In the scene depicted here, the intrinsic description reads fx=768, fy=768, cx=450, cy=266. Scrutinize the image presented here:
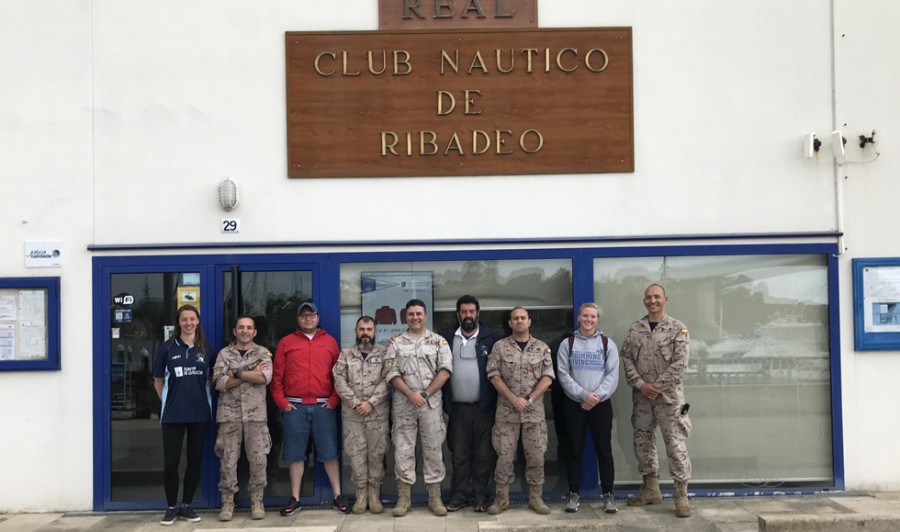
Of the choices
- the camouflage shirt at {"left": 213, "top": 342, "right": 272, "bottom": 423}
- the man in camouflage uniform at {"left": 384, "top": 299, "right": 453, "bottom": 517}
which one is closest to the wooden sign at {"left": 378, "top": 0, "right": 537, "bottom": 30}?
the man in camouflage uniform at {"left": 384, "top": 299, "right": 453, "bottom": 517}

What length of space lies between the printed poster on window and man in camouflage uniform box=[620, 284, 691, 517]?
1851 mm

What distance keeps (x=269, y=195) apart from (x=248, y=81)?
41.9 inches

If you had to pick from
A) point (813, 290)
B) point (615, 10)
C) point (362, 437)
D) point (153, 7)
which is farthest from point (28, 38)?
point (813, 290)

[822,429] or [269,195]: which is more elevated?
[269,195]

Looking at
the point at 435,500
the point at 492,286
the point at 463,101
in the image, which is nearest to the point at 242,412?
the point at 435,500

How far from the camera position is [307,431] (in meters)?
6.66

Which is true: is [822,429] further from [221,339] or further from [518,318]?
[221,339]

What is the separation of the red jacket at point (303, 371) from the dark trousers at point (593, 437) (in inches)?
80.5

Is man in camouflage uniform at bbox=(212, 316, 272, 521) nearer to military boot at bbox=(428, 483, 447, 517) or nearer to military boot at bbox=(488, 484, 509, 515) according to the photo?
military boot at bbox=(428, 483, 447, 517)

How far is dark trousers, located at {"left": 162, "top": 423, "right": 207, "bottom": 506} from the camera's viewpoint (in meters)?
6.52

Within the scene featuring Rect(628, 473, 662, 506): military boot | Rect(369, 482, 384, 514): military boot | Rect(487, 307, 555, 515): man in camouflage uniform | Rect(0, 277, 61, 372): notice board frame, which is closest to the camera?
Rect(487, 307, 555, 515): man in camouflage uniform

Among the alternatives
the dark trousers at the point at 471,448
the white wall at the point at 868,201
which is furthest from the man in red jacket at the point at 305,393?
the white wall at the point at 868,201

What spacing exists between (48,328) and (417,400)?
3.41m

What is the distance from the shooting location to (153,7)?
703 cm
